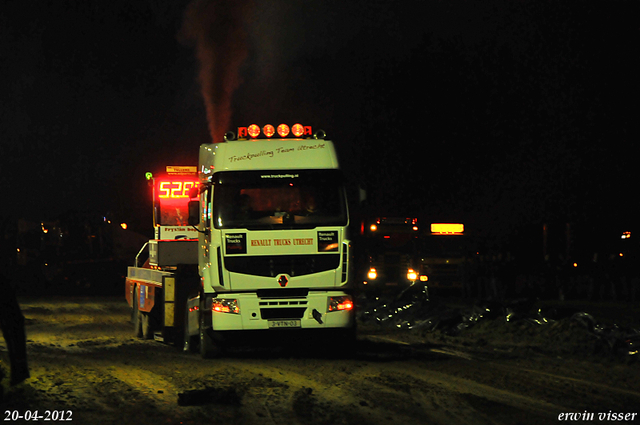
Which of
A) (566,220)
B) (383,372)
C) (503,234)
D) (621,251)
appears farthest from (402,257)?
(383,372)

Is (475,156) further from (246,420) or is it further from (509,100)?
(246,420)

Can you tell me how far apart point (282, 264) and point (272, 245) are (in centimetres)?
33

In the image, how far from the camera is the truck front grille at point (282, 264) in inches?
490

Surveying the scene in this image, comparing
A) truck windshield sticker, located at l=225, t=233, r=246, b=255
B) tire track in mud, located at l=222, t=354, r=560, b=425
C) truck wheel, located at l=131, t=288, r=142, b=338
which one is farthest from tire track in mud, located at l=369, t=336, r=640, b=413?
truck wheel, located at l=131, t=288, r=142, b=338

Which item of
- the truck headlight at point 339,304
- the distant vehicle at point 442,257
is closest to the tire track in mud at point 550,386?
the truck headlight at point 339,304

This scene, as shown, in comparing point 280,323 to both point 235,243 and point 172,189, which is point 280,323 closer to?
point 235,243

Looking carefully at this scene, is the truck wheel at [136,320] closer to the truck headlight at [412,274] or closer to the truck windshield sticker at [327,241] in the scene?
Result: the truck windshield sticker at [327,241]

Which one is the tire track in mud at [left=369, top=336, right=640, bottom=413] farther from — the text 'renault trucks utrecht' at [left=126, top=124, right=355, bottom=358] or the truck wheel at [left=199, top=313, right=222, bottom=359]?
the truck wheel at [left=199, top=313, right=222, bottom=359]

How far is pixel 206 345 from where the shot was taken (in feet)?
41.9

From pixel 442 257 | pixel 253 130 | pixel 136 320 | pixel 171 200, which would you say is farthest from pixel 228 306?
pixel 442 257

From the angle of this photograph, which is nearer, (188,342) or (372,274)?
(188,342)

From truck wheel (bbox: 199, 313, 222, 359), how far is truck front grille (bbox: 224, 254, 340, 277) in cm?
101

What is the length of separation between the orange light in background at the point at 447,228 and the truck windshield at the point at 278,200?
16.9 metres

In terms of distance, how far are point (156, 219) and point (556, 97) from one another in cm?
2270
